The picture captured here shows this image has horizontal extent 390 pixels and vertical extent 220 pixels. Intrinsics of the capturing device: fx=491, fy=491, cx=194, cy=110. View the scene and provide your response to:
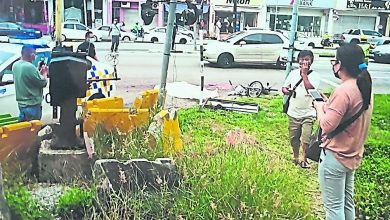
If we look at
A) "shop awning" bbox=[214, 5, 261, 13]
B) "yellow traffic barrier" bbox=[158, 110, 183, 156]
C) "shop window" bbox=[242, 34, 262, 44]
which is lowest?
"yellow traffic barrier" bbox=[158, 110, 183, 156]

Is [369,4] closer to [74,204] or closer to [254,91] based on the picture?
[254,91]

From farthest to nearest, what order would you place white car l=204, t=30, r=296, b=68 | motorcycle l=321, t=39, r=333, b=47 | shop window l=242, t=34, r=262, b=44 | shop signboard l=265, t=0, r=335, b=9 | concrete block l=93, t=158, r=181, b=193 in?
shop signboard l=265, t=0, r=335, b=9 < motorcycle l=321, t=39, r=333, b=47 < shop window l=242, t=34, r=262, b=44 < white car l=204, t=30, r=296, b=68 < concrete block l=93, t=158, r=181, b=193

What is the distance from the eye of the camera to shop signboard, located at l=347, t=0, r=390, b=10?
42031mm

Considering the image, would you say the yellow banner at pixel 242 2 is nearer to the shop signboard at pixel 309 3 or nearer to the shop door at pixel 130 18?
the shop signboard at pixel 309 3

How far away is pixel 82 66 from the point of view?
502cm

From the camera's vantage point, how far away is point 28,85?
6559mm

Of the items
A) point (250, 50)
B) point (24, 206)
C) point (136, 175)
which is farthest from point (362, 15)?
point (24, 206)

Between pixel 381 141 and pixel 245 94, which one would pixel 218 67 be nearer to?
pixel 245 94

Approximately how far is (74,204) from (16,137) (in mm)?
1228

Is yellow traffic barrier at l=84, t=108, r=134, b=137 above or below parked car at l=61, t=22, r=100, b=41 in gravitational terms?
below

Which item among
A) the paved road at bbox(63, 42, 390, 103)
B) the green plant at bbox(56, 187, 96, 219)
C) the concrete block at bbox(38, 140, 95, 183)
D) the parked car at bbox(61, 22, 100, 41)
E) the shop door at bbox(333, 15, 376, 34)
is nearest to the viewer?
the green plant at bbox(56, 187, 96, 219)

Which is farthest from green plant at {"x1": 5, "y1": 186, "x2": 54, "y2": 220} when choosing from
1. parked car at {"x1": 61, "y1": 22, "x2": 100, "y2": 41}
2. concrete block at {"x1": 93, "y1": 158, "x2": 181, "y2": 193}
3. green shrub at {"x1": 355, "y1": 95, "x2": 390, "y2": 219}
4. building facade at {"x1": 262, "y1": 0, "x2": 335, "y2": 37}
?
→ building facade at {"x1": 262, "y1": 0, "x2": 335, "y2": 37}

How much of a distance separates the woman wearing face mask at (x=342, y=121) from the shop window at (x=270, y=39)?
16.0m

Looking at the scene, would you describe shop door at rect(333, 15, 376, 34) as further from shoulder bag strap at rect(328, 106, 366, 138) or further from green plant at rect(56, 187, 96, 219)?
green plant at rect(56, 187, 96, 219)
